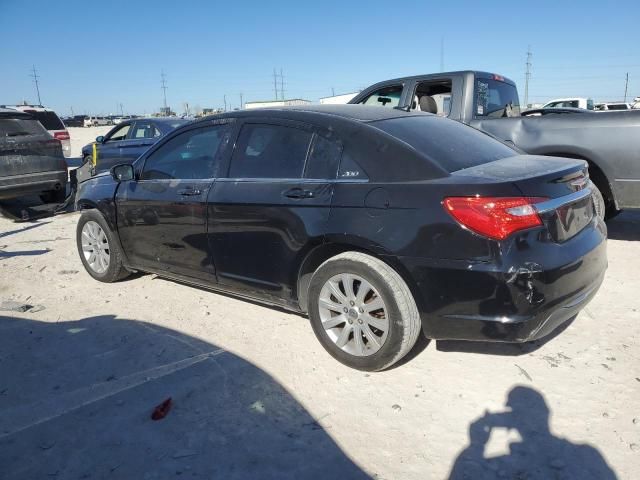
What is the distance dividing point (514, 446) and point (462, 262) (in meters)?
0.92

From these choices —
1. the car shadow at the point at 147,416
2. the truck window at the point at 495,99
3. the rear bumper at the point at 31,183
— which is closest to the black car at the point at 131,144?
the rear bumper at the point at 31,183

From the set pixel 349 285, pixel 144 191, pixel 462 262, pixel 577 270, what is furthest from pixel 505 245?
pixel 144 191

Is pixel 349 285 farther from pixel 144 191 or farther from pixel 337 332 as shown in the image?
pixel 144 191

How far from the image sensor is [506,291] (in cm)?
259

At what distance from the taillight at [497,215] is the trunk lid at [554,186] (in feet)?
0.21

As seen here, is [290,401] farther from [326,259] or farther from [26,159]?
[26,159]

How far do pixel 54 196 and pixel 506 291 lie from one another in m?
8.94

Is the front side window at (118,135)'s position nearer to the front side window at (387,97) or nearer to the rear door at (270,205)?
the front side window at (387,97)

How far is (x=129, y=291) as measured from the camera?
4.81 metres

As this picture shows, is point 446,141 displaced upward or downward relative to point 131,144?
upward

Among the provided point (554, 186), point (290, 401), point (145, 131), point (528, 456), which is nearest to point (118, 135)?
point (145, 131)

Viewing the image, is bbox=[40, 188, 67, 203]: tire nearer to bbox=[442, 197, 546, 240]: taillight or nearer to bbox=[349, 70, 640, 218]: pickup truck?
bbox=[349, 70, 640, 218]: pickup truck

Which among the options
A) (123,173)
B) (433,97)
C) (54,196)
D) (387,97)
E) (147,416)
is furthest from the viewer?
(54,196)

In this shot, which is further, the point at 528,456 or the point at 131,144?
the point at 131,144
